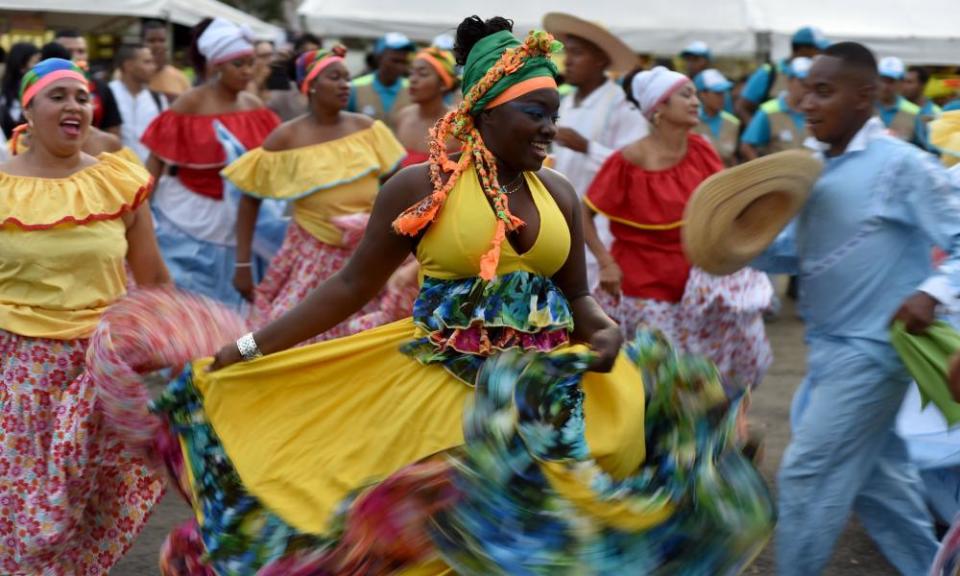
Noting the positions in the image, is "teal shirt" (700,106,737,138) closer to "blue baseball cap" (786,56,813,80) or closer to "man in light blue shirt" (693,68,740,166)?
"man in light blue shirt" (693,68,740,166)

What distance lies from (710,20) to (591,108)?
9.33 metres

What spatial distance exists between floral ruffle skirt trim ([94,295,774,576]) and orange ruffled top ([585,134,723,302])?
127 inches

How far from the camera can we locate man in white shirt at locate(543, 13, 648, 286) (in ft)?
26.0

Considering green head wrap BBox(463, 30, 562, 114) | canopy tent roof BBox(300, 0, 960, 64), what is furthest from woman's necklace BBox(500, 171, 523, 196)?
canopy tent roof BBox(300, 0, 960, 64)

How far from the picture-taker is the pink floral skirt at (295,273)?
7.59m

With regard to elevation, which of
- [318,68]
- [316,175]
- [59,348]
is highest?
[318,68]

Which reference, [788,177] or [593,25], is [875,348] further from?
[593,25]

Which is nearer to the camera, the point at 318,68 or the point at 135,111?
the point at 318,68

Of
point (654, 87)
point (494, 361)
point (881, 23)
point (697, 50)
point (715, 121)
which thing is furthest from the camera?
point (881, 23)

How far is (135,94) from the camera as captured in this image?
11422 mm

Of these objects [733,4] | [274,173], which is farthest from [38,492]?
[733,4]

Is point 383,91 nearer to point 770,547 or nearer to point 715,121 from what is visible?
point 715,121

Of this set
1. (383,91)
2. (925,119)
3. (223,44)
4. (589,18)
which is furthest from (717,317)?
(589,18)

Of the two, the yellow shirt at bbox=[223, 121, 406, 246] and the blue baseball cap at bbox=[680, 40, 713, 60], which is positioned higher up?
the yellow shirt at bbox=[223, 121, 406, 246]
